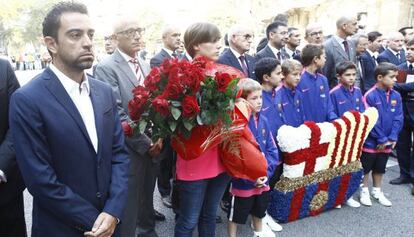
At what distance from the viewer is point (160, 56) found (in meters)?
4.94

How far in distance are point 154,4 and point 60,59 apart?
46.2 m

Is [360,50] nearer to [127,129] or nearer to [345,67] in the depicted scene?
[345,67]

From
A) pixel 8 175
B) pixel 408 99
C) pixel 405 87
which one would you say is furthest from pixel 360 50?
pixel 8 175

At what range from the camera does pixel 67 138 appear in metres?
1.67

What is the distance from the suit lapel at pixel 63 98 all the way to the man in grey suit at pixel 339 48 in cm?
392

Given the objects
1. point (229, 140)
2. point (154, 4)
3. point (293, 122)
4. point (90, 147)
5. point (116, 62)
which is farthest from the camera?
point (154, 4)

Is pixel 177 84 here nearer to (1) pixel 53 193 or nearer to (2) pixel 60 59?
(2) pixel 60 59

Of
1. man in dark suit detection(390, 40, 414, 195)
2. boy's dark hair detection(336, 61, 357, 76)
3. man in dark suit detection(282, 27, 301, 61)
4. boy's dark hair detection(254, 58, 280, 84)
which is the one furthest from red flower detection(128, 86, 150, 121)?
man in dark suit detection(390, 40, 414, 195)

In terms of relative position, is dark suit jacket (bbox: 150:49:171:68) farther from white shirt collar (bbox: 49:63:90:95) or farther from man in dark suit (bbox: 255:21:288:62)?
white shirt collar (bbox: 49:63:90:95)

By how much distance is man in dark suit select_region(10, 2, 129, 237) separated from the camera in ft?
5.33

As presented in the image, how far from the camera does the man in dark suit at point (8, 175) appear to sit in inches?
79.4

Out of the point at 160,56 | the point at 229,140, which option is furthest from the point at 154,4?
the point at 229,140

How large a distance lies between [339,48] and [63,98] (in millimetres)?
4325

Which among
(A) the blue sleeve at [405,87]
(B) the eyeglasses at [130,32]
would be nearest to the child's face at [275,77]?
(B) the eyeglasses at [130,32]
